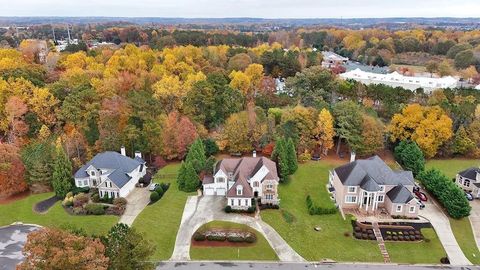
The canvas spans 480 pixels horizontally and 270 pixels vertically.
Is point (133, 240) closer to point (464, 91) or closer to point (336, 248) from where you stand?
point (336, 248)

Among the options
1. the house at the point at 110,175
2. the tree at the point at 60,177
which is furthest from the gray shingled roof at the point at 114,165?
the tree at the point at 60,177

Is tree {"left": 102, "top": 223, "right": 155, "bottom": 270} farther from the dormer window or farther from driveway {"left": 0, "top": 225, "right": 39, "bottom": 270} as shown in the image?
the dormer window

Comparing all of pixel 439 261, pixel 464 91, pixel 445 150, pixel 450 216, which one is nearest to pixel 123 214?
pixel 439 261

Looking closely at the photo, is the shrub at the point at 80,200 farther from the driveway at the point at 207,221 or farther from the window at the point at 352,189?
the window at the point at 352,189

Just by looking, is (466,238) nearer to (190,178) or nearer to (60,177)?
(190,178)

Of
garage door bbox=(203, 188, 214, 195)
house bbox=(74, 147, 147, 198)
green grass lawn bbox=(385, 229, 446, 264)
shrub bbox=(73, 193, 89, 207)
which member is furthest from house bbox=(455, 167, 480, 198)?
shrub bbox=(73, 193, 89, 207)
